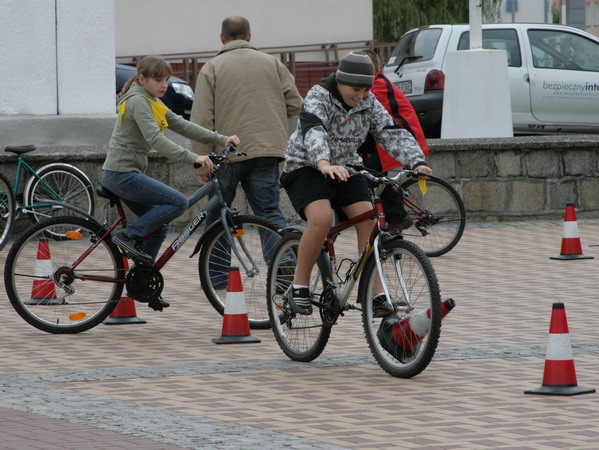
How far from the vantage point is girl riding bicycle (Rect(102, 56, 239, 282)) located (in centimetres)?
842

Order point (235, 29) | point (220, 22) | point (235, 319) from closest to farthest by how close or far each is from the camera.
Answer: point (235, 319)
point (235, 29)
point (220, 22)

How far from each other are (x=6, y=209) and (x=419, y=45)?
815 centimetres

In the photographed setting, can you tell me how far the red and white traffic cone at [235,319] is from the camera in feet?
26.3

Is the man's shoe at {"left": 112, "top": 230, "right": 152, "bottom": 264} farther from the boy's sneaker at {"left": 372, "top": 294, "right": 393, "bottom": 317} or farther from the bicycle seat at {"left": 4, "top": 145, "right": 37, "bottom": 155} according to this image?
the bicycle seat at {"left": 4, "top": 145, "right": 37, "bottom": 155}

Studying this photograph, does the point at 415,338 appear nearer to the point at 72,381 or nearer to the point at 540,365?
the point at 540,365

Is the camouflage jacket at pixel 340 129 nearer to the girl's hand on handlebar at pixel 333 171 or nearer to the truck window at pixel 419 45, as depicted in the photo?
the girl's hand on handlebar at pixel 333 171

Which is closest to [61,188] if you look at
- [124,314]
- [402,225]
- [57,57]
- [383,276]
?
[57,57]

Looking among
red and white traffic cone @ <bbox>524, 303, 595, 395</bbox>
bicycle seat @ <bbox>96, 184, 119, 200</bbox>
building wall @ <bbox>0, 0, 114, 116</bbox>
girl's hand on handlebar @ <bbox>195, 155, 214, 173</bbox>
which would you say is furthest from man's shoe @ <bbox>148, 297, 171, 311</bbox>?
building wall @ <bbox>0, 0, 114, 116</bbox>

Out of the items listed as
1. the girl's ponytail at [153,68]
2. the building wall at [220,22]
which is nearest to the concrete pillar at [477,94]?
the girl's ponytail at [153,68]

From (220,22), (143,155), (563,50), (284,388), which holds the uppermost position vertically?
(220,22)

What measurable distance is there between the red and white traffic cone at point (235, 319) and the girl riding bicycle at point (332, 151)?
0.58 m

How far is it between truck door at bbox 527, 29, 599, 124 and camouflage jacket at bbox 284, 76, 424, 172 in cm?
1108

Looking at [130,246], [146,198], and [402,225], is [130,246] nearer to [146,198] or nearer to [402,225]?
[146,198]

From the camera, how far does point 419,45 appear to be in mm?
18922
